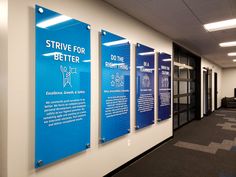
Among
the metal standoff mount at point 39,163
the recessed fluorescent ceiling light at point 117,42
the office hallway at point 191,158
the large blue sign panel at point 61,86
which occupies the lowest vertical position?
the office hallway at point 191,158

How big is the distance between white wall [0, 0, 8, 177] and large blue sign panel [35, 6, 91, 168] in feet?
0.85

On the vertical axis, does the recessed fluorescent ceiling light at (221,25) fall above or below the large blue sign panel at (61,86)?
above

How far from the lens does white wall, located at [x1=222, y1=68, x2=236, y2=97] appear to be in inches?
438

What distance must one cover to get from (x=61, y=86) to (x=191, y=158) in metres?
2.80

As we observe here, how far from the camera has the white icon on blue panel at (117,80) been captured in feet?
8.75

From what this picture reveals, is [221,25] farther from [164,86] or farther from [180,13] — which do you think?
[164,86]

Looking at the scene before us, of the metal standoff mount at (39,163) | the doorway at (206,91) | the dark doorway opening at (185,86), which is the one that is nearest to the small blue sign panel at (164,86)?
the dark doorway opening at (185,86)

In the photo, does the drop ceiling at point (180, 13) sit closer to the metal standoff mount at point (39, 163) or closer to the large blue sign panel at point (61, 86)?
the large blue sign panel at point (61, 86)

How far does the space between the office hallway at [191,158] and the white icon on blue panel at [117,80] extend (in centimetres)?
137

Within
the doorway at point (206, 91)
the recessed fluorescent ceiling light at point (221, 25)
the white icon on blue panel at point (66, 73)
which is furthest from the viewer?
the doorway at point (206, 91)

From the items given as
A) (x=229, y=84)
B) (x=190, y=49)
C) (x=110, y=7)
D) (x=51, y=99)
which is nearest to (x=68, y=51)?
(x=51, y=99)

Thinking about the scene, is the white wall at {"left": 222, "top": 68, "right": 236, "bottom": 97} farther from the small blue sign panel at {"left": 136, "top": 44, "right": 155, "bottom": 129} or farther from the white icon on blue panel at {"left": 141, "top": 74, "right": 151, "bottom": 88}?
the white icon on blue panel at {"left": 141, "top": 74, "right": 151, "bottom": 88}

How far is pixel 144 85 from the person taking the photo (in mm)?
3441

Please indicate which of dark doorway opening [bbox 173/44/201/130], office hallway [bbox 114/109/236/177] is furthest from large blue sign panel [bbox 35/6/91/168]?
dark doorway opening [bbox 173/44/201/130]
